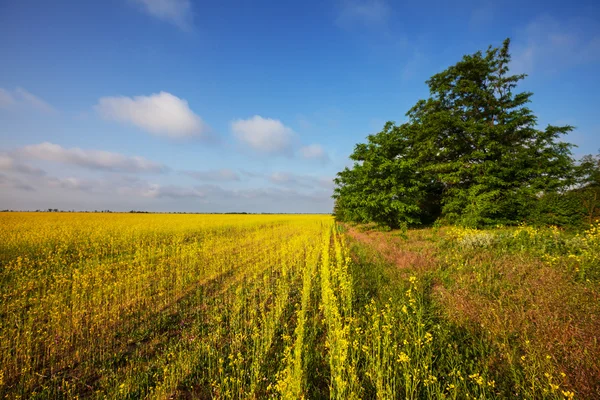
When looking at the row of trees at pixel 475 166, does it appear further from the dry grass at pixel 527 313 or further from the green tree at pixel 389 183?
the dry grass at pixel 527 313

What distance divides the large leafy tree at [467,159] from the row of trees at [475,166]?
60 mm

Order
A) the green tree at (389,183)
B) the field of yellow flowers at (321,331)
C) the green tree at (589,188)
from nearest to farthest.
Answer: the field of yellow flowers at (321,331) → the green tree at (589,188) → the green tree at (389,183)

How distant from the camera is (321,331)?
194 inches

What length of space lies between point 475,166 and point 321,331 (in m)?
18.7

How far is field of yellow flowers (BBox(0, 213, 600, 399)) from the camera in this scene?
11.0ft

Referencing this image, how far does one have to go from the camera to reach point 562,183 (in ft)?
51.5

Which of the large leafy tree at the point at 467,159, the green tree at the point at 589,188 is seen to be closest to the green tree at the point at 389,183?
the large leafy tree at the point at 467,159

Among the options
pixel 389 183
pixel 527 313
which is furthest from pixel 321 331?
pixel 389 183

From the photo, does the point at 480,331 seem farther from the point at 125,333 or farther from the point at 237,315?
the point at 125,333

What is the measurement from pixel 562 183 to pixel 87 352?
25890 mm

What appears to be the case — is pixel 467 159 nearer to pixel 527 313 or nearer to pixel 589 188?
pixel 589 188

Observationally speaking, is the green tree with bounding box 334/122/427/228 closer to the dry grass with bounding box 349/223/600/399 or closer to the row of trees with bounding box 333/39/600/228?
the row of trees with bounding box 333/39/600/228

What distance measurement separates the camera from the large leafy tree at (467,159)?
16.3 m

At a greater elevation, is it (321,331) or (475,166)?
(475,166)
